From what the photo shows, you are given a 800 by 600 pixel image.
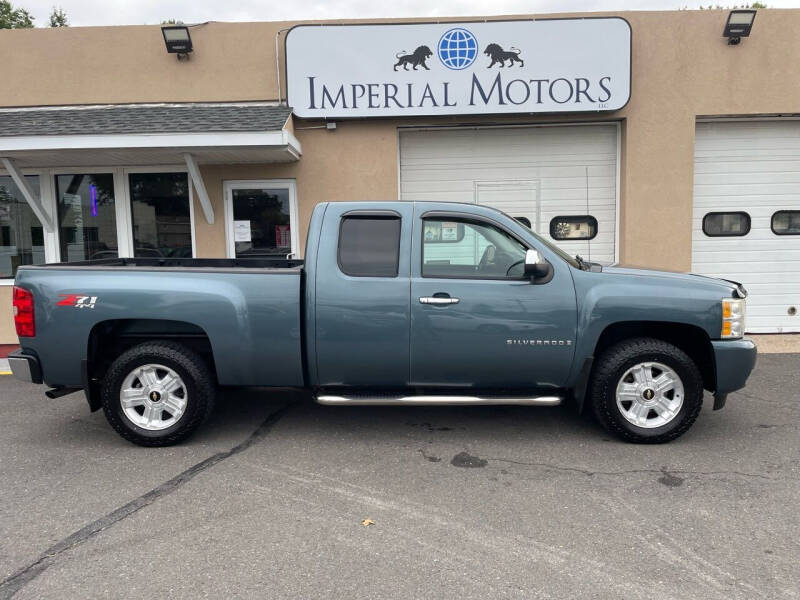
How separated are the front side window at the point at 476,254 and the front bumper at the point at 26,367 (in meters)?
3.13

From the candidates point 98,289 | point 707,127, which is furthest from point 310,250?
point 707,127

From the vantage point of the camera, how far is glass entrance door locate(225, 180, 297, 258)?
336 inches

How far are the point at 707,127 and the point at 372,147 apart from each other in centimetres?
498

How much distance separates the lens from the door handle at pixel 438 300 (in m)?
4.48

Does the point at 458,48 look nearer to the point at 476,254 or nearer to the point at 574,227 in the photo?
the point at 574,227

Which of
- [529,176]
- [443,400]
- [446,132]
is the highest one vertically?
[446,132]

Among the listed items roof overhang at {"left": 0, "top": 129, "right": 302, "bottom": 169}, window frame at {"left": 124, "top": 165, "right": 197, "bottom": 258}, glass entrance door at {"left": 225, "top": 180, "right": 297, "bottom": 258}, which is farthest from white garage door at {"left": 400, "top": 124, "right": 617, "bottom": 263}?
window frame at {"left": 124, "top": 165, "right": 197, "bottom": 258}

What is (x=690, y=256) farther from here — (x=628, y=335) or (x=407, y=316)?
(x=407, y=316)

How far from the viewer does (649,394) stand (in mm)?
4582

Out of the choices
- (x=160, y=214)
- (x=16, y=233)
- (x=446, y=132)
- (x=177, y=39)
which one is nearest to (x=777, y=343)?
(x=446, y=132)

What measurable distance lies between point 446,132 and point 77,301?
19.4 ft

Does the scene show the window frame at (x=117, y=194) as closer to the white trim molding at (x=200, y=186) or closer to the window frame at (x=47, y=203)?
the window frame at (x=47, y=203)

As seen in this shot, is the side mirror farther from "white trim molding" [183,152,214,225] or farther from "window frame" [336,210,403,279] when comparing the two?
"white trim molding" [183,152,214,225]

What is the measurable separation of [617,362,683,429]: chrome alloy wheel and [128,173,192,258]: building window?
21.5 feet
